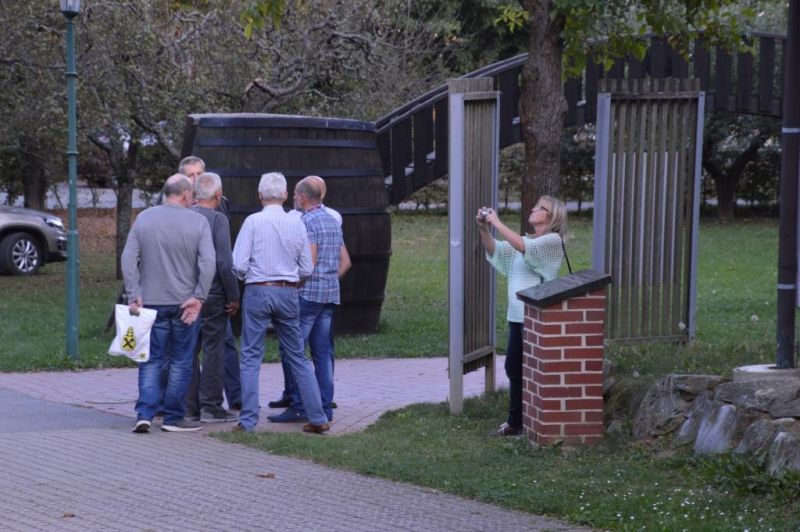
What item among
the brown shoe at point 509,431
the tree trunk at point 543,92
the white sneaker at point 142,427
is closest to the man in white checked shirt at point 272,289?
the white sneaker at point 142,427

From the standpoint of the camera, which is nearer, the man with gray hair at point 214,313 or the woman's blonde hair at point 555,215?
the woman's blonde hair at point 555,215

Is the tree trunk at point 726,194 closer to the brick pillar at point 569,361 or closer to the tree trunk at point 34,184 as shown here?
the tree trunk at point 34,184

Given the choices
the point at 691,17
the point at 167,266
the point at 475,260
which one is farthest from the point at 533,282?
the point at 691,17

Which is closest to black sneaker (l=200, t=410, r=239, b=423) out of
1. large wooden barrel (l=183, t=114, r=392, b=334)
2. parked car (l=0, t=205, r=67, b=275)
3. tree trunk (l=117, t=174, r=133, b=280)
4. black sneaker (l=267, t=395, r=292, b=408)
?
black sneaker (l=267, t=395, r=292, b=408)

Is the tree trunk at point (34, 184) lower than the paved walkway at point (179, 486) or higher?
higher

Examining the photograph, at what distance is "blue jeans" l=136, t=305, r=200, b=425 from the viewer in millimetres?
8656

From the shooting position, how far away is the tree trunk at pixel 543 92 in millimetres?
9367

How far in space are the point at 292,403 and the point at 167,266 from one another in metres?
1.48

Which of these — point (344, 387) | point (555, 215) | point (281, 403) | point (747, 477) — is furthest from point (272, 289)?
point (747, 477)

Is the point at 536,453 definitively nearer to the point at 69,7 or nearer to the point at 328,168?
the point at 328,168

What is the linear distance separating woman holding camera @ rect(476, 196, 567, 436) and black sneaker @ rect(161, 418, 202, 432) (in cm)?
222

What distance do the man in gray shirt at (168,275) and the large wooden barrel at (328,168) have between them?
3522 mm

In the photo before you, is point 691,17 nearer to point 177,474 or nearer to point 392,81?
point 177,474

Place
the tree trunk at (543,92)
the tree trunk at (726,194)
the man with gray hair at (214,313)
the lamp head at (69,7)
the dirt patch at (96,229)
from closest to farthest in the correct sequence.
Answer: the man with gray hair at (214,313)
the tree trunk at (543,92)
the lamp head at (69,7)
the dirt patch at (96,229)
the tree trunk at (726,194)
